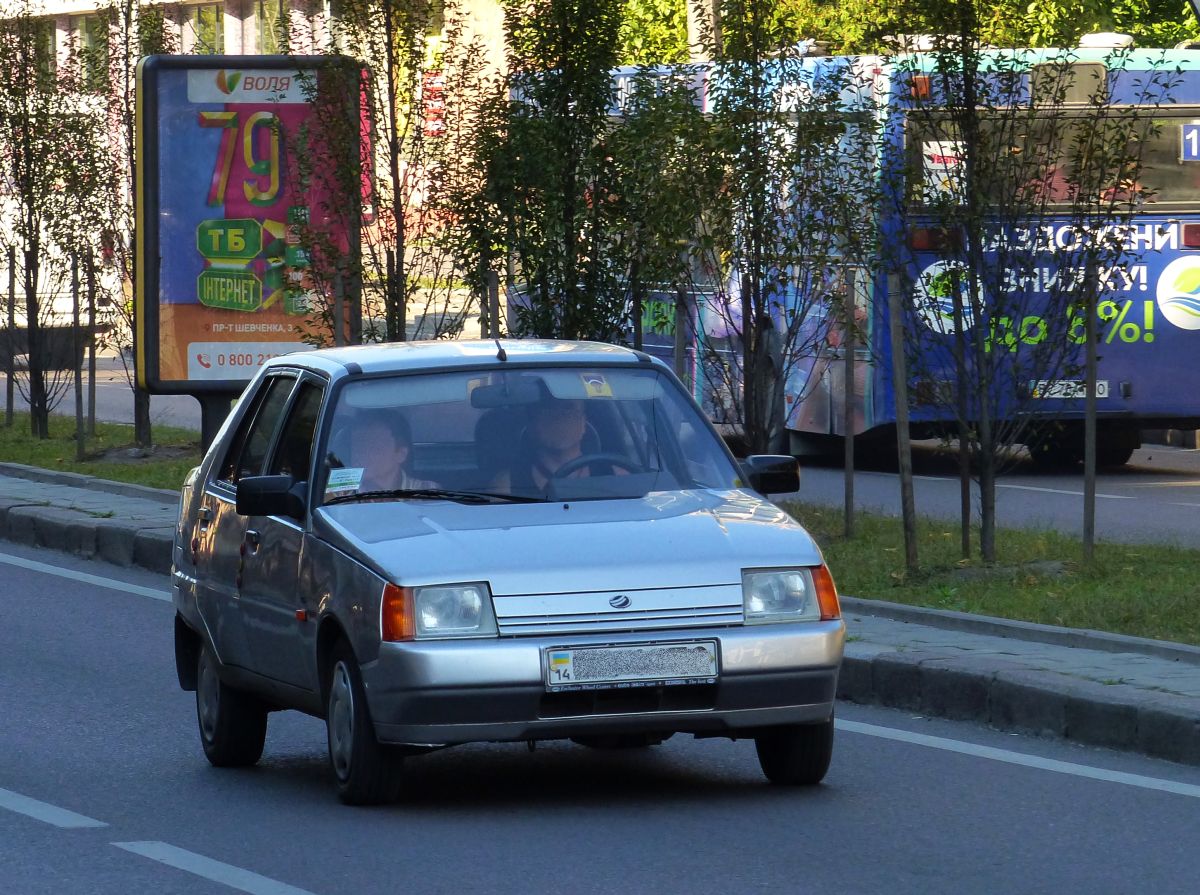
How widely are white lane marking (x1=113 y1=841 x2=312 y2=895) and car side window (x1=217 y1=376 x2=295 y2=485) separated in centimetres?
192

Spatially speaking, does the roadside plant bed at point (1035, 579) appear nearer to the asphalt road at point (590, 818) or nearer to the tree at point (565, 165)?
the asphalt road at point (590, 818)

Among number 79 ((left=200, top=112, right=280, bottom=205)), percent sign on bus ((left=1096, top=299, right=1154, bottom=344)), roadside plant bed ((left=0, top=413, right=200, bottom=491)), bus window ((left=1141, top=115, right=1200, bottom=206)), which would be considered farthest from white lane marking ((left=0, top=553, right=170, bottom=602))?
bus window ((left=1141, top=115, right=1200, bottom=206))

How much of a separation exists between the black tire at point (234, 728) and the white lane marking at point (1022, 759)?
2.17m

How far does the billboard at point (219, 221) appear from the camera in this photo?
61.1 ft

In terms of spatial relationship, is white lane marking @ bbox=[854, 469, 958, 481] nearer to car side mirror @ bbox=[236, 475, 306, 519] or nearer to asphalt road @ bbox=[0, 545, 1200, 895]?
asphalt road @ bbox=[0, 545, 1200, 895]

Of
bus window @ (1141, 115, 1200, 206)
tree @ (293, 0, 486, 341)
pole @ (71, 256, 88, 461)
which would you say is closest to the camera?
tree @ (293, 0, 486, 341)

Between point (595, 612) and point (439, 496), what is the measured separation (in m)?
0.88

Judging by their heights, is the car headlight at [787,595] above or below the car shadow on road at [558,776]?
above

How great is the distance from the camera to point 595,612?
696 centimetres

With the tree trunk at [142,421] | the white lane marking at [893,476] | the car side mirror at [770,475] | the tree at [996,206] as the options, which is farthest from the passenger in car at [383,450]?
the tree trunk at [142,421]

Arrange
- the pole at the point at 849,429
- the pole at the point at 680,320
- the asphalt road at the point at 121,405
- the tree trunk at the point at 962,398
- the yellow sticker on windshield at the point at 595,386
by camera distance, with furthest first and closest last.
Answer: the asphalt road at the point at 121,405 → the pole at the point at 680,320 → the pole at the point at 849,429 → the tree trunk at the point at 962,398 → the yellow sticker on windshield at the point at 595,386

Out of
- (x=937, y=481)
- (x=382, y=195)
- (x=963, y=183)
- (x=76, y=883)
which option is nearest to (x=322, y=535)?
(x=76, y=883)

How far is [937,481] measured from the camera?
20609 millimetres

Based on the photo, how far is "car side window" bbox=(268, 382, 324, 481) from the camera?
26.3 feet
